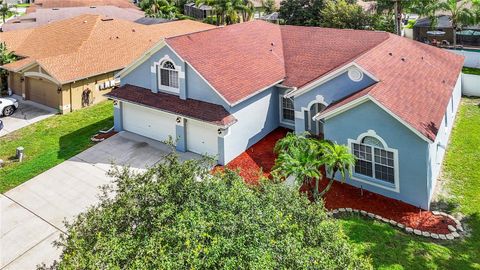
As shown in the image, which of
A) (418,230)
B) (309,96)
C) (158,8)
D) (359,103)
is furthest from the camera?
(158,8)

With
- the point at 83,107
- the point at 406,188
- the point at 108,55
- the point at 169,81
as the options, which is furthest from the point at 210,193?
the point at 108,55

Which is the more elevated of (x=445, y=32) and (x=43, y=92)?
(x=445, y=32)

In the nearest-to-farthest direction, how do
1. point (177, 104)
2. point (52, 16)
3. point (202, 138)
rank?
1. point (202, 138)
2. point (177, 104)
3. point (52, 16)

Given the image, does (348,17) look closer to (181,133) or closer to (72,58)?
(72,58)

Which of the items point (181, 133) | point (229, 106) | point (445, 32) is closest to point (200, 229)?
point (229, 106)

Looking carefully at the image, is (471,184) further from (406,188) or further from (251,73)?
(251,73)

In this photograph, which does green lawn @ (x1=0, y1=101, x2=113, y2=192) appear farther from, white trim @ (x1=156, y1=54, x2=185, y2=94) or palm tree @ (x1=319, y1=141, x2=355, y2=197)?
palm tree @ (x1=319, y1=141, x2=355, y2=197)

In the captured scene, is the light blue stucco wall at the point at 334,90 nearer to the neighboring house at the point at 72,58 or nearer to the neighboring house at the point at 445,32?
the neighboring house at the point at 72,58
